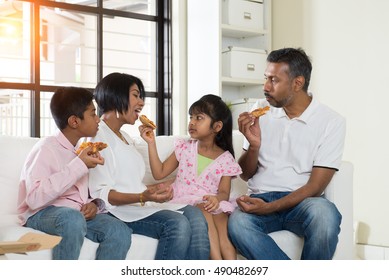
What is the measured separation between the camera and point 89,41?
4.89 meters

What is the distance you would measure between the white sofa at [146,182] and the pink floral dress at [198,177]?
0.53ft

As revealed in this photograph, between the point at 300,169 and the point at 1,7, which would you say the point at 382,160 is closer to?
the point at 300,169

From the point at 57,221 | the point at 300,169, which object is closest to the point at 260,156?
the point at 300,169

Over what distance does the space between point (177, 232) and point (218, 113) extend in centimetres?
63

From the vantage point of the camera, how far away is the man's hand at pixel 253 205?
2.52 metres

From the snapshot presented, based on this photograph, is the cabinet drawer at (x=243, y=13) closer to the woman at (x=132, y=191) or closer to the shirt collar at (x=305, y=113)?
the shirt collar at (x=305, y=113)

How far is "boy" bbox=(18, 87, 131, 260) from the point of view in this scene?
2176 millimetres

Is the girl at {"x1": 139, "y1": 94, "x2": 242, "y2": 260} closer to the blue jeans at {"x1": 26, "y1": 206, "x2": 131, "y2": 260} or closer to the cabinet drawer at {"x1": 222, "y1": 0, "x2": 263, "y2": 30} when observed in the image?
the blue jeans at {"x1": 26, "y1": 206, "x2": 131, "y2": 260}

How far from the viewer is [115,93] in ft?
8.54

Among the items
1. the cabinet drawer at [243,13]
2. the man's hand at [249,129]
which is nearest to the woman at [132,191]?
the man's hand at [249,129]

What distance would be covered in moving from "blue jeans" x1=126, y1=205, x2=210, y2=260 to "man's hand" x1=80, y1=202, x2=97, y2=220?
0.51ft

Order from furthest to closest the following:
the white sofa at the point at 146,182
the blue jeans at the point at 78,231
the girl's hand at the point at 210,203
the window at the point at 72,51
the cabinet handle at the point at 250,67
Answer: the cabinet handle at the point at 250,67 → the window at the point at 72,51 → the girl's hand at the point at 210,203 → the white sofa at the point at 146,182 → the blue jeans at the point at 78,231

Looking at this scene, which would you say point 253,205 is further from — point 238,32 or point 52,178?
point 238,32
